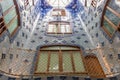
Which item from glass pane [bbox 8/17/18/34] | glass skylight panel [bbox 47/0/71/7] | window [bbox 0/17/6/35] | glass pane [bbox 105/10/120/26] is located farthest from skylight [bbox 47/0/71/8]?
window [bbox 0/17/6/35]

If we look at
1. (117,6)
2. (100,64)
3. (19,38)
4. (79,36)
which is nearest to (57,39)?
(79,36)

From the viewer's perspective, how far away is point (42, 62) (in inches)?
308

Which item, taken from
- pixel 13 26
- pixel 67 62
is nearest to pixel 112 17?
pixel 67 62

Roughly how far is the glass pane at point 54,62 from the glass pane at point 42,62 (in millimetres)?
221

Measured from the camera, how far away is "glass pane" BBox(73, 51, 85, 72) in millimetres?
7407

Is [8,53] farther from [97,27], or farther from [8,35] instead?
[97,27]

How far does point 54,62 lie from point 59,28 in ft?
11.0

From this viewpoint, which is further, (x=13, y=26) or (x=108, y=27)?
(x=108, y=27)

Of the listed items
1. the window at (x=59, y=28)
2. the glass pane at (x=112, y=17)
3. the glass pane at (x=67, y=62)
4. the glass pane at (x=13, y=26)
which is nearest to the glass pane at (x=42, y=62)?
the glass pane at (x=67, y=62)

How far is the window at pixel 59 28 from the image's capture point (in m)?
10.2

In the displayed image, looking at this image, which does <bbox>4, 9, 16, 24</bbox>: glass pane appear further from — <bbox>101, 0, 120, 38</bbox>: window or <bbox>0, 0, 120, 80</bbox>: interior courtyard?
<bbox>101, 0, 120, 38</bbox>: window

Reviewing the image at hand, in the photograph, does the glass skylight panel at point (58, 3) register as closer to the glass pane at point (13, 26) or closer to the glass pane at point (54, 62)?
the glass pane at point (13, 26)

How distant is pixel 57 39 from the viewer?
9547mm

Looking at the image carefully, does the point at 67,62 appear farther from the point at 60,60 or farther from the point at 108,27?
the point at 108,27
